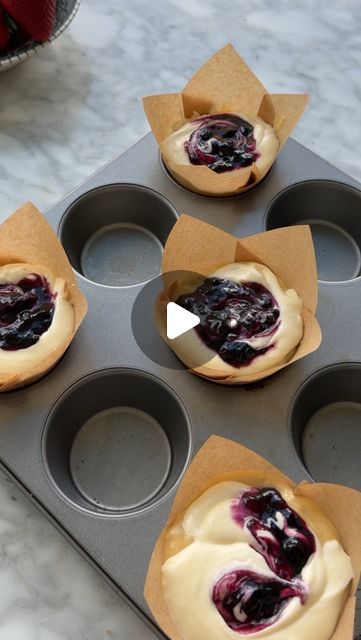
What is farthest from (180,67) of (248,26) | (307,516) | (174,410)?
(307,516)

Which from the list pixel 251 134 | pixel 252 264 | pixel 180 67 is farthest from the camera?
pixel 180 67

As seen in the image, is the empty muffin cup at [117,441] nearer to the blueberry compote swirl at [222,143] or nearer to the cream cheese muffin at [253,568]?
the cream cheese muffin at [253,568]

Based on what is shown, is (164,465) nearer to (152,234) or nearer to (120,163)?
(152,234)

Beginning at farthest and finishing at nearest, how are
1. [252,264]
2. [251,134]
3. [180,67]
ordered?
[180,67], [251,134], [252,264]

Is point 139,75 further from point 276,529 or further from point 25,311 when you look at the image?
point 276,529

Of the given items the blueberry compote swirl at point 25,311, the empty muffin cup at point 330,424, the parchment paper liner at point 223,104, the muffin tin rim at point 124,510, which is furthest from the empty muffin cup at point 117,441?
the parchment paper liner at point 223,104

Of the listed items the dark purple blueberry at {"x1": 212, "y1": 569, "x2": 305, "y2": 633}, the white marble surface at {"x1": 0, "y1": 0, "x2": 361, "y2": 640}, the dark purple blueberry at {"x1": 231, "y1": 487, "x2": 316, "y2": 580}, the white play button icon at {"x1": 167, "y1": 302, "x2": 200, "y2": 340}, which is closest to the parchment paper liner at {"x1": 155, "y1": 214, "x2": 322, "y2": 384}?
the white play button icon at {"x1": 167, "y1": 302, "x2": 200, "y2": 340}
